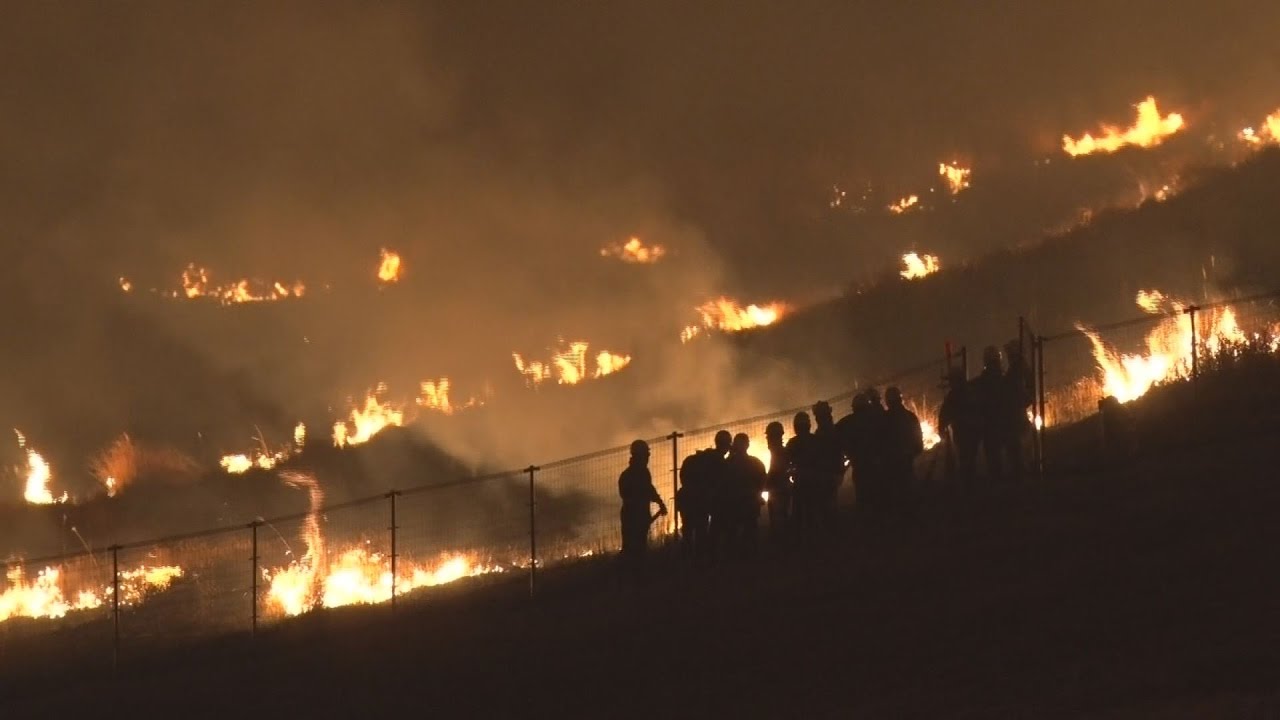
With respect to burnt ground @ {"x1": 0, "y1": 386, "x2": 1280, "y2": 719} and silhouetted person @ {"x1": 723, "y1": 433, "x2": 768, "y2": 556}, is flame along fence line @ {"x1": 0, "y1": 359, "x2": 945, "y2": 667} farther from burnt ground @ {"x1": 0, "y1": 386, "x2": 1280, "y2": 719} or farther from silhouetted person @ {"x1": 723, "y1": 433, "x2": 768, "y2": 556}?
silhouetted person @ {"x1": 723, "y1": 433, "x2": 768, "y2": 556}

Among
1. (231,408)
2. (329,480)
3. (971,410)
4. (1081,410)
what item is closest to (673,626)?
(971,410)

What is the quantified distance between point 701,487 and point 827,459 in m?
1.44

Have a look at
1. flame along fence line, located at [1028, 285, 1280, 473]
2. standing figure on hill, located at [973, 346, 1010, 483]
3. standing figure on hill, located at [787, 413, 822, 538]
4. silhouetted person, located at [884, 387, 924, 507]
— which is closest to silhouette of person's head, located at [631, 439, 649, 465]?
standing figure on hill, located at [787, 413, 822, 538]

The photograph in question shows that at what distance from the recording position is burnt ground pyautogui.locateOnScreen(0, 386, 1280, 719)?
11.3m

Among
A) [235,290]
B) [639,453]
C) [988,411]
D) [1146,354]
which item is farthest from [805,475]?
[235,290]

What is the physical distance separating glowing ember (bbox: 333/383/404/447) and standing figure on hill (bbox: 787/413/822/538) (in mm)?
33442

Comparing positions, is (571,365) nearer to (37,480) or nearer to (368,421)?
(368,421)

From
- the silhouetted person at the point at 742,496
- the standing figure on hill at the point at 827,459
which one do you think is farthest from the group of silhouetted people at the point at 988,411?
the silhouetted person at the point at 742,496

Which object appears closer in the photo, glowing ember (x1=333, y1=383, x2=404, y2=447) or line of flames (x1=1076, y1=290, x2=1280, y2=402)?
line of flames (x1=1076, y1=290, x2=1280, y2=402)

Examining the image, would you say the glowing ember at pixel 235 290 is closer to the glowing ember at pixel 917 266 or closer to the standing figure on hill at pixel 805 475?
the glowing ember at pixel 917 266

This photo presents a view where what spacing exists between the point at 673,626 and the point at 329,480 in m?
33.9

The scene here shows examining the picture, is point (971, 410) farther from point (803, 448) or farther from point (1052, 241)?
point (1052, 241)

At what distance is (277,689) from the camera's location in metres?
16.0

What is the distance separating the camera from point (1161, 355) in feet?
97.4
